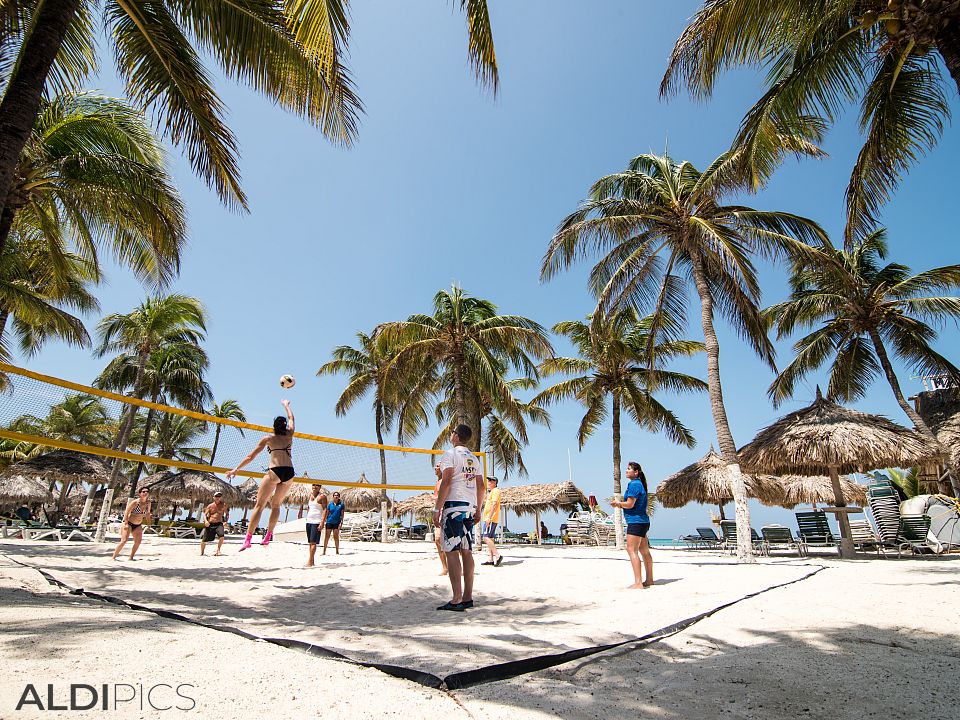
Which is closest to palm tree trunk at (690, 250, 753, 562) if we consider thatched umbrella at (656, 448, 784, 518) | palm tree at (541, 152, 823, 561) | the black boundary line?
palm tree at (541, 152, 823, 561)

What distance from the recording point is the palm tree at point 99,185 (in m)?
6.96

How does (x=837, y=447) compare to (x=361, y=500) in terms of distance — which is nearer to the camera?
(x=837, y=447)

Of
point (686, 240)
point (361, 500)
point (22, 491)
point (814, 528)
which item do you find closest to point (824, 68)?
point (686, 240)

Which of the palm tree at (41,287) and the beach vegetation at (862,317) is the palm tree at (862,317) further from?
the palm tree at (41,287)

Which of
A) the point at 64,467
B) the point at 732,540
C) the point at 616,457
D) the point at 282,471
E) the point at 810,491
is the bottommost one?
the point at 732,540

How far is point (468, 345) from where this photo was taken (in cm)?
1772

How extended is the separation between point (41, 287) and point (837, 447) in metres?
19.7

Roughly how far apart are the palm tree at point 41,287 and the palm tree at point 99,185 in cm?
109

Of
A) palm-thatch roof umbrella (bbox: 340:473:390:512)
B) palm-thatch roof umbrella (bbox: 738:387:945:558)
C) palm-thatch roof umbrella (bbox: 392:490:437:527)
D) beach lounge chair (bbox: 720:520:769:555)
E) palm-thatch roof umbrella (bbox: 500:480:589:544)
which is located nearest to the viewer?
palm-thatch roof umbrella (bbox: 738:387:945:558)

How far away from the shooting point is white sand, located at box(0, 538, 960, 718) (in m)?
2.26

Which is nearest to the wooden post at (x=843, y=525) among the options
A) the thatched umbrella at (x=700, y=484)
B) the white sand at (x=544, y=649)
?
the thatched umbrella at (x=700, y=484)

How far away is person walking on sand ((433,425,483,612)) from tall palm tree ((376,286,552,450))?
11594 mm

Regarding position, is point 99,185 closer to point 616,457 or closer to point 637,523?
point 637,523

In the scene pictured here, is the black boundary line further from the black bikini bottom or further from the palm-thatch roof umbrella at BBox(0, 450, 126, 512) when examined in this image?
the palm-thatch roof umbrella at BBox(0, 450, 126, 512)
